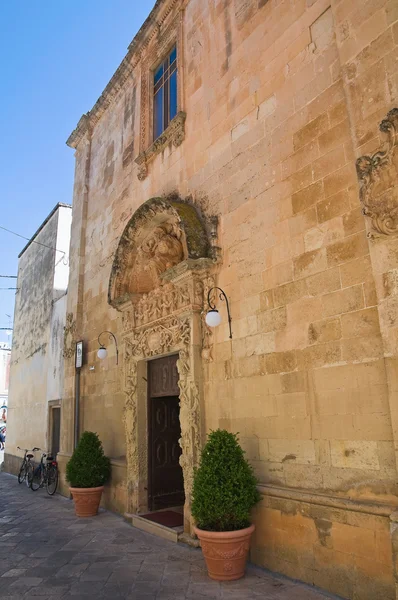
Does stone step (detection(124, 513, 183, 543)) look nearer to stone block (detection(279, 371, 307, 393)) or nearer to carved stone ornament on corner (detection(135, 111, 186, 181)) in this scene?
stone block (detection(279, 371, 307, 393))

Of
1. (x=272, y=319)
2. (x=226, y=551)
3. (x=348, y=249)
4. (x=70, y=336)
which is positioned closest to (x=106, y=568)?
(x=226, y=551)

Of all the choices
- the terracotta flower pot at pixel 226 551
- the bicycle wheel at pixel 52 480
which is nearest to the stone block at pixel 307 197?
the terracotta flower pot at pixel 226 551

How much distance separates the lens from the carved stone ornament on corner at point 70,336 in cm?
1078

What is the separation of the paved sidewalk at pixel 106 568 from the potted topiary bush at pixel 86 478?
0.29 m

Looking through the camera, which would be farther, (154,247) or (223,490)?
(154,247)

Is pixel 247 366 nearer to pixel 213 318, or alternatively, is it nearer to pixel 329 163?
pixel 213 318

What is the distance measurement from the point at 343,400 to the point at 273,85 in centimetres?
390

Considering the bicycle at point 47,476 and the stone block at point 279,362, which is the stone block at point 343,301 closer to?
the stone block at point 279,362

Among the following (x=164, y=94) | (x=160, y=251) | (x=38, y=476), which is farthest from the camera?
(x=38, y=476)

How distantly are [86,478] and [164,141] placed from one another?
613 centimetres

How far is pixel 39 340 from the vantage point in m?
14.8

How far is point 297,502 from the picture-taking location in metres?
4.50

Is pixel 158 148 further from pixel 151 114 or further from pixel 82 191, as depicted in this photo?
pixel 82 191

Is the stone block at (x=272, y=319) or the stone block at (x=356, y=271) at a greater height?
the stone block at (x=356, y=271)
